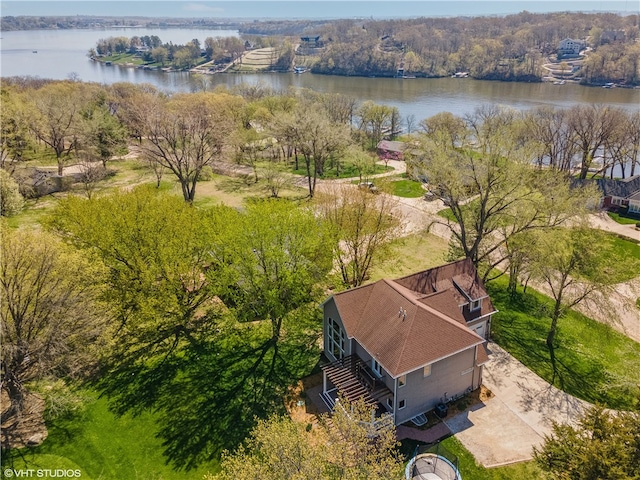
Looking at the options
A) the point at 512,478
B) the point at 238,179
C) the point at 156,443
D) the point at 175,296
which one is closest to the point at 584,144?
the point at 238,179

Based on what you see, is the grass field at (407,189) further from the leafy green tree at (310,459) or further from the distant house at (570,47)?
the distant house at (570,47)

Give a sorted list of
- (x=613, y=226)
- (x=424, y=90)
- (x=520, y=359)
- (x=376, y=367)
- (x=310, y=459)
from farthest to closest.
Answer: (x=424, y=90)
(x=613, y=226)
(x=520, y=359)
(x=376, y=367)
(x=310, y=459)

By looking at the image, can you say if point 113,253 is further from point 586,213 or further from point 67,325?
point 586,213

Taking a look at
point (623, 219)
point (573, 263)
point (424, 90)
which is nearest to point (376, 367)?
point (573, 263)

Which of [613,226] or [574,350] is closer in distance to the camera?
[574,350]

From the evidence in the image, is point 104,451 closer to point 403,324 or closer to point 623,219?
point 403,324

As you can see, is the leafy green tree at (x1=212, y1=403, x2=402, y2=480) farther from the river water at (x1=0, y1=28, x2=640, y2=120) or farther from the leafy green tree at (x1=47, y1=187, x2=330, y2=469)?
the river water at (x1=0, y1=28, x2=640, y2=120)
